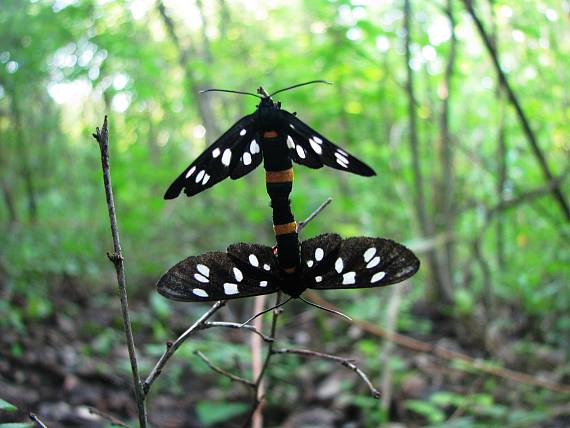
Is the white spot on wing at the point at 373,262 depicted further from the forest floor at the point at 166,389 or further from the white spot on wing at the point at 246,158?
the forest floor at the point at 166,389

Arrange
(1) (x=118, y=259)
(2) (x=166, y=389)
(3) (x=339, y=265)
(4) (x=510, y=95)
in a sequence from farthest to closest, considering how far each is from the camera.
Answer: (2) (x=166, y=389)
(4) (x=510, y=95)
(3) (x=339, y=265)
(1) (x=118, y=259)

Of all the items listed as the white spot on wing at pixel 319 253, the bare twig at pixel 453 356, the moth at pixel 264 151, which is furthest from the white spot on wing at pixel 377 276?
the bare twig at pixel 453 356

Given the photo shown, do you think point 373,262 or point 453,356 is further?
point 453,356

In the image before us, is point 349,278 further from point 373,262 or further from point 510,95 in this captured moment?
point 510,95

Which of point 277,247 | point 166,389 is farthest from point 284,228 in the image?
point 166,389

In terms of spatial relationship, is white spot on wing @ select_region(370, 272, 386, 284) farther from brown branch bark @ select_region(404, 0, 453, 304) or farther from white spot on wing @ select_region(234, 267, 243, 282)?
brown branch bark @ select_region(404, 0, 453, 304)

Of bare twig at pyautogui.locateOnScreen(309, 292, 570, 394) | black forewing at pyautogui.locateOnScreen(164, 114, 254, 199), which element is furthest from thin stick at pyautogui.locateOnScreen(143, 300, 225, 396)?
bare twig at pyautogui.locateOnScreen(309, 292, 570, 394)

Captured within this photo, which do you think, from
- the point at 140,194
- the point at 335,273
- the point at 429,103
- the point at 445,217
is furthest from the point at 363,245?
the point at 140,194
